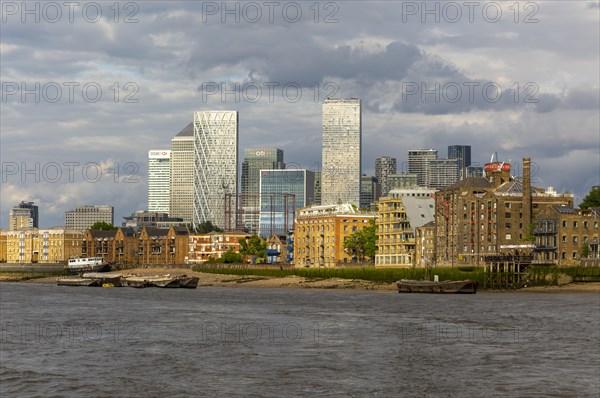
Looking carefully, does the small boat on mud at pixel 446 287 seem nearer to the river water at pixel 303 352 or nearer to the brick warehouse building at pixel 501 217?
the brick warehouse building at pixel 501 217

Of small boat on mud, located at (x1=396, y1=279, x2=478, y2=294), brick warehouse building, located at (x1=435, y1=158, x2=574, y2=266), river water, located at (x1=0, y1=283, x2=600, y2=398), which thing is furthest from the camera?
brick warehouse building, located at (x1=435, y1=158, x2=574, y2=266)

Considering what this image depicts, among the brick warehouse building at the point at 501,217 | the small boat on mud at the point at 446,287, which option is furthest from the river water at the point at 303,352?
the brick warehouse building at the point at 501,217

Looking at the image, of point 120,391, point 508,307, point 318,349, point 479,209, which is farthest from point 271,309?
point 479,209

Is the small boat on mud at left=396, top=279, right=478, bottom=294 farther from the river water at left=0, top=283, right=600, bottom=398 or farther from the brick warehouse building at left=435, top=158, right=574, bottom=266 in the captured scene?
the river water at left=0, top=283, right=600, bottom=398

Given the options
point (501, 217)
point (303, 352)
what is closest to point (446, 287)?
point (501, 217)

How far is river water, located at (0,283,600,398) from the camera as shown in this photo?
5291 centimetres

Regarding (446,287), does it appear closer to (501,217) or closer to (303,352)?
(501,217)

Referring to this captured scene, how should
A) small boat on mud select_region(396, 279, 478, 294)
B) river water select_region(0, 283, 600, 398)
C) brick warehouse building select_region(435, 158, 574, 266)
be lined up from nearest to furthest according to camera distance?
river water select_region(0, 283, 600, 398), small boat on mud select_region(396, 279, 478, 294), brick warehouse building select_region(435, 158, 574, 266)

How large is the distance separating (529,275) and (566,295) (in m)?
19.2

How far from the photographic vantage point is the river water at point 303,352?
52906 millimetres

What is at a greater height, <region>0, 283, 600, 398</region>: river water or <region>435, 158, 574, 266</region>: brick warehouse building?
<region>435, 158, 574, 266</region>: brick warehouse building

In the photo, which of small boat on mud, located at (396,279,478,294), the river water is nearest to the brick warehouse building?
small boat on mud, located at (396,279,478,294)

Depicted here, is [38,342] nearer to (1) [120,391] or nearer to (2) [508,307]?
(1) [120,391]

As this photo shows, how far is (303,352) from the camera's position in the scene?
6669 cm
